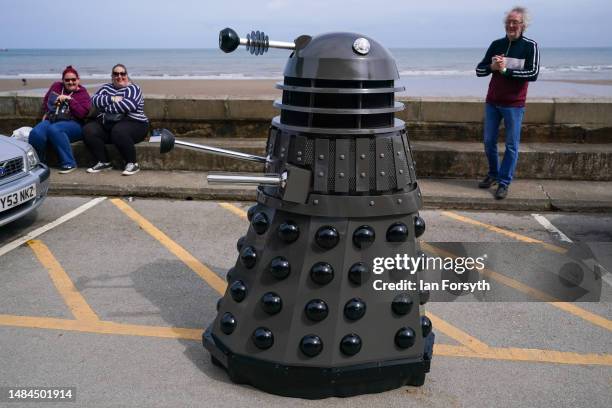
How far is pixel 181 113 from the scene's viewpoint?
31.1ft

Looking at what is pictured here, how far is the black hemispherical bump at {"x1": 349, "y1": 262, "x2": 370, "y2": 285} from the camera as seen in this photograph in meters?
3.14

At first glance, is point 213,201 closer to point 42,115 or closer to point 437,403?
point 42,115

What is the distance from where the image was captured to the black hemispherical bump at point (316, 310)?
314cm

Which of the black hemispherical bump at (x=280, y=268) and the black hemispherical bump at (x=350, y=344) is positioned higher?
the black hemispherical bump at (x=280, y=268)

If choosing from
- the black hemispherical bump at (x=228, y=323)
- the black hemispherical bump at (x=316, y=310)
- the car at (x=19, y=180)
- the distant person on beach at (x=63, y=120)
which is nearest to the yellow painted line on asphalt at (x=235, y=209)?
the car at (x=19, y=180)

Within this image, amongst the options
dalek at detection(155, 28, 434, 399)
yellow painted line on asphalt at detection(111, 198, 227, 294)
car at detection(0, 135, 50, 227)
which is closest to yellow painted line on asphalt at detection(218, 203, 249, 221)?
yellow painted line on asphalt at detection(111, 198, 227, 294)

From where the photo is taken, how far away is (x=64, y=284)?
499 cm

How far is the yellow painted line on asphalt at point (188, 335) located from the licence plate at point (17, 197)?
5.52 ft

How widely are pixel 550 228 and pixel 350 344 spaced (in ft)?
14.1

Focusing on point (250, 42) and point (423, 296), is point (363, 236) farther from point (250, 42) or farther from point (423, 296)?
point (250, 42)

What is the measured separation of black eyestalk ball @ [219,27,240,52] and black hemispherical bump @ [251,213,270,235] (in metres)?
0.91

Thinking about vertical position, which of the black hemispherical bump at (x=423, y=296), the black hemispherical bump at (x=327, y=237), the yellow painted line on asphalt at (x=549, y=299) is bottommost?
the yellow painted line on asphalt at (x=549, y=299)

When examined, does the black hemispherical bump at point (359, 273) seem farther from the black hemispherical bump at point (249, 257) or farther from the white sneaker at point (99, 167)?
the white sneaker at point (99, 167)

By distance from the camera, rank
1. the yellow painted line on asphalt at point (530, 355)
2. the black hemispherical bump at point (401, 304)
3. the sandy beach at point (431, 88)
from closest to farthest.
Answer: the black hemispherical bump at point (401, 304)
the yellow painted line on asphalt at point (530, 355)
the sandy beach at point (431, 88)
